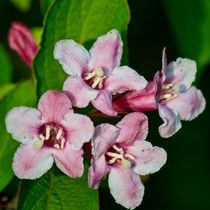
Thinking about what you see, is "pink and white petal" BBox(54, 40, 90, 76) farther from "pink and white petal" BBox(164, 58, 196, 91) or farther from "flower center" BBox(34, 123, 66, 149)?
"pink and white petal" BBox(164, 58, 196, 91)

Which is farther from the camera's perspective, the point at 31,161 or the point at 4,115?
the point at 4,115

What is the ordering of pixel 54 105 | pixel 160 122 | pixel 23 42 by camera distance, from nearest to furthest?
pixel 54 105 → pixel 23 42 → pixel 160 122

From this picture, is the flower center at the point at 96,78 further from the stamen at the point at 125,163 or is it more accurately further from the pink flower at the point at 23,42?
the pink flower at the point at 23,42

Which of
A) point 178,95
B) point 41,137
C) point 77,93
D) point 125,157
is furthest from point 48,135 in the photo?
point 178,95

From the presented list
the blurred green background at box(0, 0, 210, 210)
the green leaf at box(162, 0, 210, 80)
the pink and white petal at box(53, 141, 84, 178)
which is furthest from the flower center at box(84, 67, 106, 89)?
the blurred green background at box(0, 0, 210, 210)

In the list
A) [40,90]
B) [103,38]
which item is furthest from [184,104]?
[40,90]

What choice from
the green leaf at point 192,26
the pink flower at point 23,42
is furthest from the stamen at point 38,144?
the green leaf at point 192,26

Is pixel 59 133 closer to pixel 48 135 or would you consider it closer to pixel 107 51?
pixel 48 135
